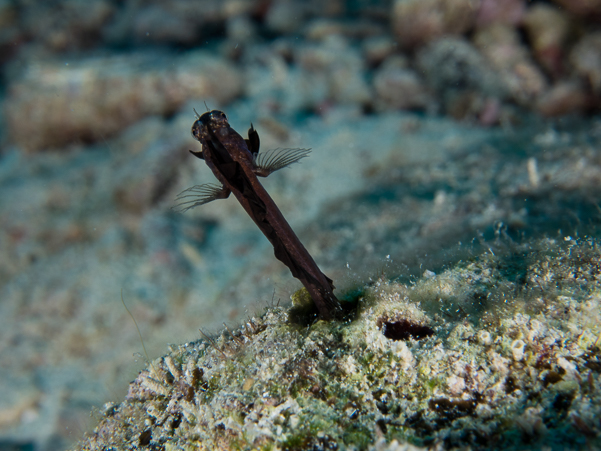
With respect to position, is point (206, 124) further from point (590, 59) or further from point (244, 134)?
point (590, 59)

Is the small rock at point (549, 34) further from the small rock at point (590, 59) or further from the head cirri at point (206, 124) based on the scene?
the head cirri at point (206, 124)

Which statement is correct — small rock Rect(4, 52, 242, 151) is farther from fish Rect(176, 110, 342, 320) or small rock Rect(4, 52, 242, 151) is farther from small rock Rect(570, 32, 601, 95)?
small rock Rect(570, 32, 601, 95)

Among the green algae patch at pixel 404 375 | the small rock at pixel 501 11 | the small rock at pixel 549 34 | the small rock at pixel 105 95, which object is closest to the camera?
the green algae patch at pixel 404 375

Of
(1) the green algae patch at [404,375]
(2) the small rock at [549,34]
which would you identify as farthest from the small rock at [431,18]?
(1) the green algae patch at [404,375]

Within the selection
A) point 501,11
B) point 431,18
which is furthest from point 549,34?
point 431,18

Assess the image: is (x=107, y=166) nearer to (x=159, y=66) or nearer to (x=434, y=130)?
(x=159, y=66)

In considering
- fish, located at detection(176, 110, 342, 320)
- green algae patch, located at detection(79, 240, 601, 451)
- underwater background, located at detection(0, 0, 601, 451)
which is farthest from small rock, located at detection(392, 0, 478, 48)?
fish, located at detection(176, 110, 342, 320)
